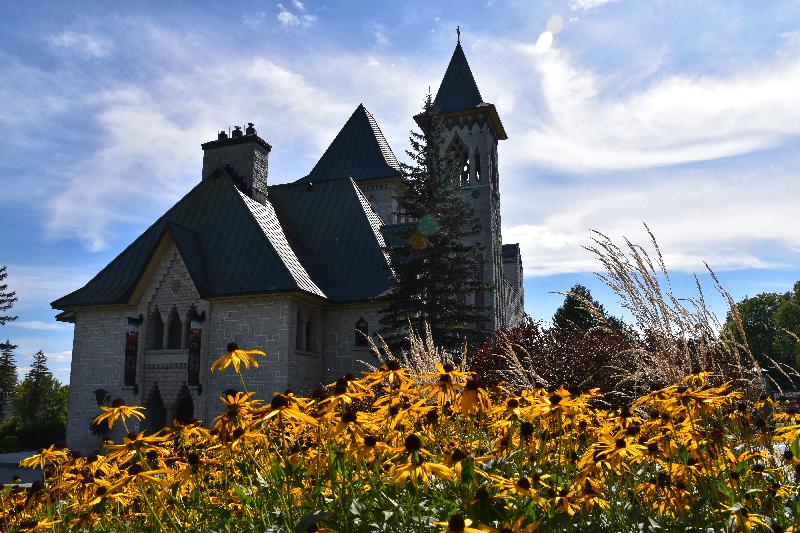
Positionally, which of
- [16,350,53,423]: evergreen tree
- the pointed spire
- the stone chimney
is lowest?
[16,350,53,423]: evergreen tree

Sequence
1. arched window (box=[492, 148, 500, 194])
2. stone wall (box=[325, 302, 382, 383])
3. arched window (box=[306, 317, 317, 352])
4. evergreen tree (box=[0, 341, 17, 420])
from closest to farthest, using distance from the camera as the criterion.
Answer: arched window (box=[306, 317, 317, 352]), stone wall (box=[325, 302, 382, 383]), arched window (box=[492, 148, 500, 194]), evergreen tree (box=[0, 341, 17, 420])

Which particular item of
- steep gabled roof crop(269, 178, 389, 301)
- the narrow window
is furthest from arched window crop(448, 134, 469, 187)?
the narrow window

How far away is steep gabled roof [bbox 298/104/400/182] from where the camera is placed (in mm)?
30609

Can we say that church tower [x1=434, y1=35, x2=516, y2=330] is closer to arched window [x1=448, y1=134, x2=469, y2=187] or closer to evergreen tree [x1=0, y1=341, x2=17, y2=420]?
arched window [x1=448, y1=134, x2=469, y2=187]

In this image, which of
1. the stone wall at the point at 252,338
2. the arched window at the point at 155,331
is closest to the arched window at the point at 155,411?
the arched window at the point at 155,331

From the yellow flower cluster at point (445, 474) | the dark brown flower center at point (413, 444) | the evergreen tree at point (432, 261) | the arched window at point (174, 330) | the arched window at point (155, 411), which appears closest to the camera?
the dark brown flower center at point (413, 444)

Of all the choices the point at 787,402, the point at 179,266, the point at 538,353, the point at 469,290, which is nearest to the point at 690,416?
the point at 787,402

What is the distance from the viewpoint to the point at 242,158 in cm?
2406

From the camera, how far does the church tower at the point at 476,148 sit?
30.4 m

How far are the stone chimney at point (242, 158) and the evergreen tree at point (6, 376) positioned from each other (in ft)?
91.2

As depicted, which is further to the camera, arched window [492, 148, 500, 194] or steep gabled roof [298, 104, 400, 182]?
arched window [492, 148, 500, 194]

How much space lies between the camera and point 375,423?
3.07m

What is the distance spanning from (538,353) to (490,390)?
643cm

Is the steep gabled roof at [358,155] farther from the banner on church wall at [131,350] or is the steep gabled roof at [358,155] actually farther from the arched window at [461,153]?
the banner on church wall at [131,350]
